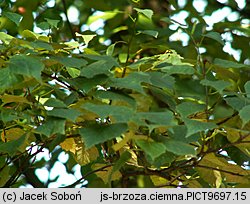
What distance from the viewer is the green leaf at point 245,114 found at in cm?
126

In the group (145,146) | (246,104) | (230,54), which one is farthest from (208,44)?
(145,146)

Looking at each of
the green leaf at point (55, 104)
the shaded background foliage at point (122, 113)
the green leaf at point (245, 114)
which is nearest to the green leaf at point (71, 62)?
the shaded background foliage at point (122, 113)

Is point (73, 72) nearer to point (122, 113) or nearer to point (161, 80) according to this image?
point (161, 80)

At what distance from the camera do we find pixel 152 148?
3.99 ft

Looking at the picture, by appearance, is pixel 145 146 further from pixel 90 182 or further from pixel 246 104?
pixel 90 182

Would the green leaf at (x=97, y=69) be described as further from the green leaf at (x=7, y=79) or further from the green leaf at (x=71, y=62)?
the green leaf at (x=7, y=79)

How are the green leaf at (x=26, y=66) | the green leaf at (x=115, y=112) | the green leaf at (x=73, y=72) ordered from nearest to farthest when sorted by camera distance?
the green leaf at (x=115, y=112)
the green leaf at (x=26, y=66)
the green leaf at (x=73, y=72)

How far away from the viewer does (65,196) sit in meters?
1.46

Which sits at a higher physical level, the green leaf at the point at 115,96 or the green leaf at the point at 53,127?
the green leaf at the point at 53,127

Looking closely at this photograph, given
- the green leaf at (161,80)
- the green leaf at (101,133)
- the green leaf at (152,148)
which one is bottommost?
the green leaf at (161,80)

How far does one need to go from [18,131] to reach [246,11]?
183cm

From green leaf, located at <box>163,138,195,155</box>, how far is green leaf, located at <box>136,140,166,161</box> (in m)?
0.02

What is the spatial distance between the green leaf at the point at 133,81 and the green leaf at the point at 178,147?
13cm

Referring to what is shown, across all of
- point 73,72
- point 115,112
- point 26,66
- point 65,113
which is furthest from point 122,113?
point 73,72
